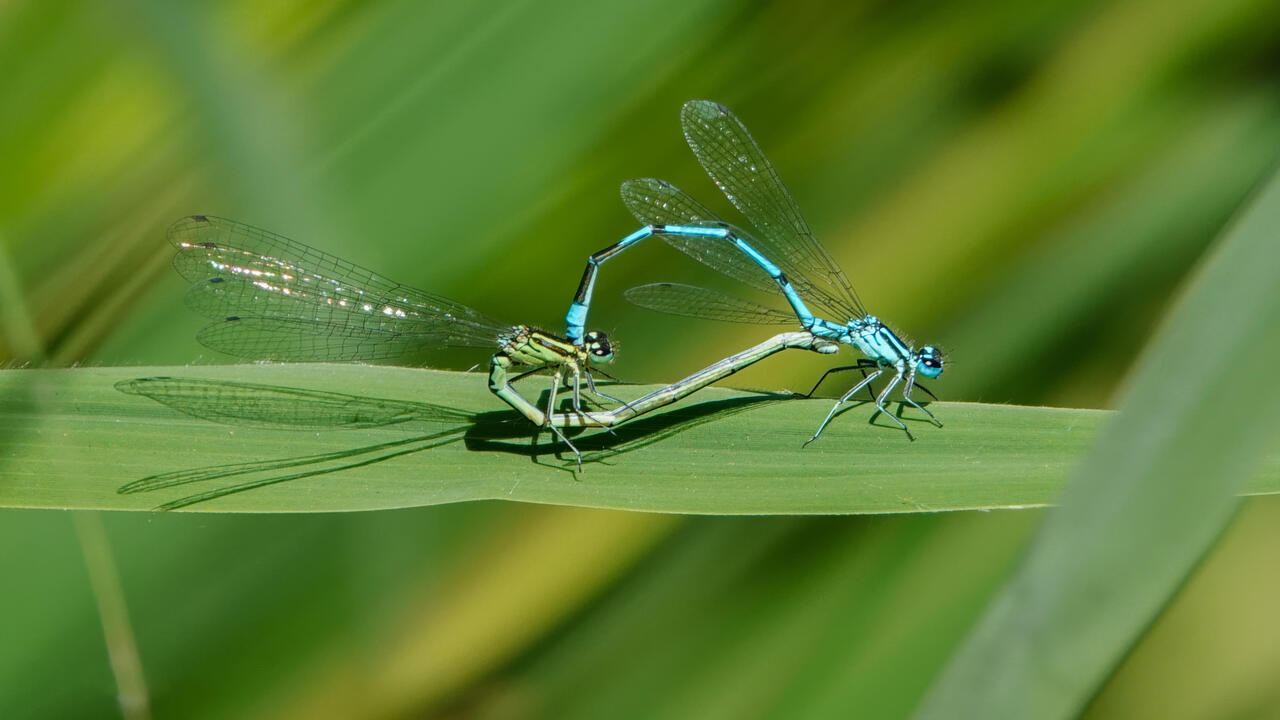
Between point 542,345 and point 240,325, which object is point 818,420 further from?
point 240,325

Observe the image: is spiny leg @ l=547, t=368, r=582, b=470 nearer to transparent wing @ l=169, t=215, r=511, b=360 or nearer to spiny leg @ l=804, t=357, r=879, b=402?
transparent wing @ l=169, t=215, r=511, b=360

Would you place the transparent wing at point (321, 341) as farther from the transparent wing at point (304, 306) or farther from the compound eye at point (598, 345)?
the compound eye at point (598, 345)

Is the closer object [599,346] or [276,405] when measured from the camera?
[276,405]

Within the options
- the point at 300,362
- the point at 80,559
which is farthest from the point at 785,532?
the point at 80,559

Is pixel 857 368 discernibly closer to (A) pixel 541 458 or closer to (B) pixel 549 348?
(B) pixel 549 348

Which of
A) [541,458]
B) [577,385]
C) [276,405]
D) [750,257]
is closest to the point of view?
[276,405]

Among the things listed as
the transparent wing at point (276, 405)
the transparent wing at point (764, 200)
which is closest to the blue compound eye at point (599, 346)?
the transparent wing at point (276, 405)

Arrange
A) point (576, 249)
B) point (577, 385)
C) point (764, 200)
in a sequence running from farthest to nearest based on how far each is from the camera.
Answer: point (764, 200)
point (577, 385)
point (576, 249)

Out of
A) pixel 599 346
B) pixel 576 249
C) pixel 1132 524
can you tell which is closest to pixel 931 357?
pixel 599 346

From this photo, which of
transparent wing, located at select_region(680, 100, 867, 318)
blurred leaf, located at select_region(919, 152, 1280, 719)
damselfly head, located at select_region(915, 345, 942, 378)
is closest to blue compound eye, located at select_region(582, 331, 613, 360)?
transparent wing, located at select_region(680, 100, 867, 318)
